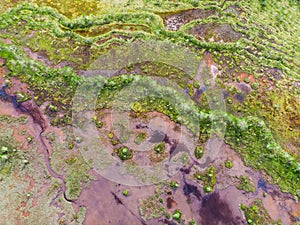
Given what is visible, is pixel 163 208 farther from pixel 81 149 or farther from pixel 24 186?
pixel 24 186

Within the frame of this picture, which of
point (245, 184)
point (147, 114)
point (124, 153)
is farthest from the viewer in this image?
point (147, 114)

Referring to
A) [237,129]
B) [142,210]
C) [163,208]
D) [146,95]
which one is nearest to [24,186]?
[142,210]

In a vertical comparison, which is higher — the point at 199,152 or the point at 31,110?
the point at 31,110

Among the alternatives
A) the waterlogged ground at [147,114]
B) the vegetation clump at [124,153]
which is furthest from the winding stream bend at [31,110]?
the vegetation clump at [124,153]

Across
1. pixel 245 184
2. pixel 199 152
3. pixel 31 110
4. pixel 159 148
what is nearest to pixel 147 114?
pixel 159 148

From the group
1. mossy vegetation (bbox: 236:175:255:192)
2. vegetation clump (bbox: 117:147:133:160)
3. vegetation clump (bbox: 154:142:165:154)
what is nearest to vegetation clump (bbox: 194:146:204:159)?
vegetation clump (bbox: 154:142:165:154)

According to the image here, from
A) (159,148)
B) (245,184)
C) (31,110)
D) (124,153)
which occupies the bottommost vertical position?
(245,184)

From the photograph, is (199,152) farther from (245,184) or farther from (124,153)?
(124,153)

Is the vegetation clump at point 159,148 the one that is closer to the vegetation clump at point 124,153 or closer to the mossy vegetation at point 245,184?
the vegetation clump at point 124,153
